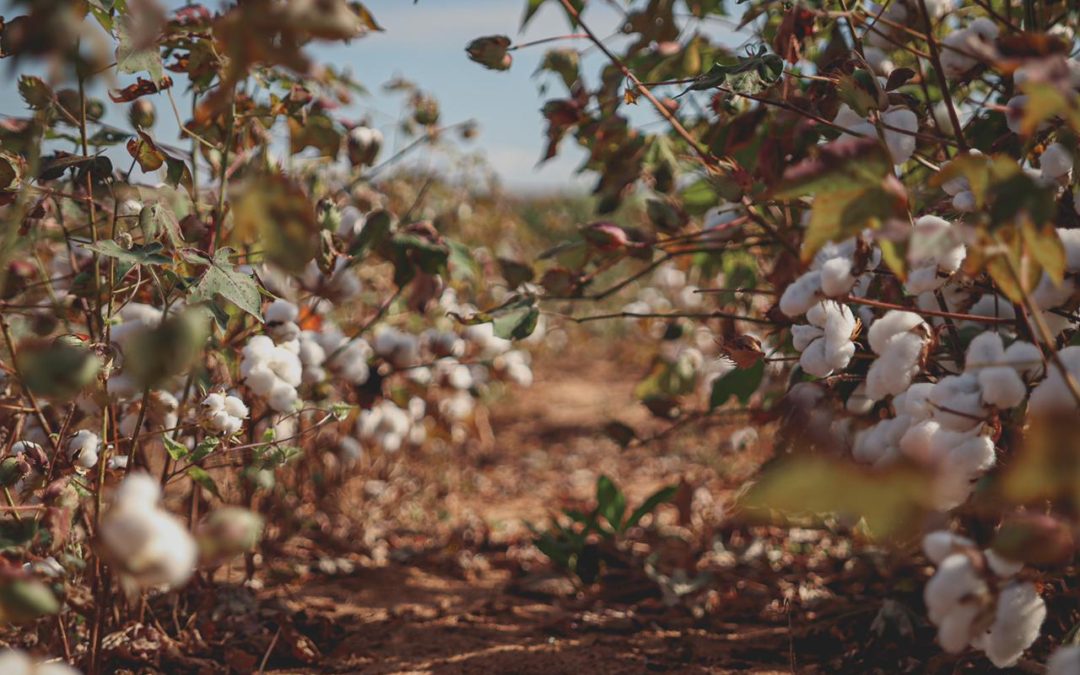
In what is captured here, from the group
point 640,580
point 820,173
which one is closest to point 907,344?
point 820,173

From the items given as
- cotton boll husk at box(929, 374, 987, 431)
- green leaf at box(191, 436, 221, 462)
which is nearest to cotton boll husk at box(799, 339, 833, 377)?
cotton boll husk at box(929, 374, 987, 431)

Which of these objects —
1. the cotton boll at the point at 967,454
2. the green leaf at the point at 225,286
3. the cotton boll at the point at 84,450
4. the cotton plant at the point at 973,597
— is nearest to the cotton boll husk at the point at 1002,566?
the cotton plant at the point at 973,597

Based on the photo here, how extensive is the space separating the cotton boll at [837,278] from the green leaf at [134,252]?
77 centimetres

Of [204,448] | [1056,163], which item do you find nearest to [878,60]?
[1056,163]

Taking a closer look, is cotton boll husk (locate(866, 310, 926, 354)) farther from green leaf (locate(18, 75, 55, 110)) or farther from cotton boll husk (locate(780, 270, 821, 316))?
green leaf (locate(18, 75, 55, 110))

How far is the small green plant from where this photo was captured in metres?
1.90

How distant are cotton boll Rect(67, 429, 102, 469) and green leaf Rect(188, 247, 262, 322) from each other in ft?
0.89

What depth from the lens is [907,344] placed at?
3.24 ft

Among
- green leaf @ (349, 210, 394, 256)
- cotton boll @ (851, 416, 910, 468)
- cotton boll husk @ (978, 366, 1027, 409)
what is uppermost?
green leaf @ (349, 210, 394, 256)

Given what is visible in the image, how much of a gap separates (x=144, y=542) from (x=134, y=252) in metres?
0.57

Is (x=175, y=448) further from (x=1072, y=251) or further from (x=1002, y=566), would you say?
(x=1072, y=251)

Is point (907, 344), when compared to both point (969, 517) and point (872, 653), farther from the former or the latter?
point (872, 653)

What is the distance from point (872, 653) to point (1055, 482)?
→ 0.93 metres

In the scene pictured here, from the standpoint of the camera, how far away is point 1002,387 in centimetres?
84
